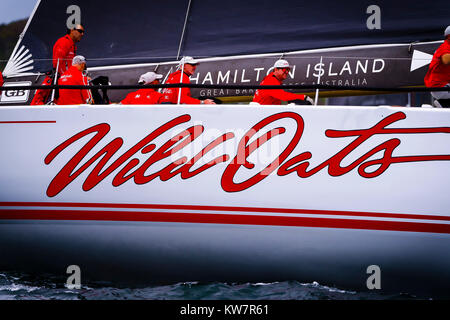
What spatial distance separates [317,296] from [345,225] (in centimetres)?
52

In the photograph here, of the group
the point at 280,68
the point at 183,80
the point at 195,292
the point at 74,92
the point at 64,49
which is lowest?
the point at 195,292

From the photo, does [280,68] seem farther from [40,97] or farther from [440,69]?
[40,97]

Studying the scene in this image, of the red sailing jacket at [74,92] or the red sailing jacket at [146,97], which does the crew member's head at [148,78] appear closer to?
the red sailing jacket at [146,97]

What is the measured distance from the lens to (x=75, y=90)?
16.7ft

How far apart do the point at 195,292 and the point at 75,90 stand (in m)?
1.94

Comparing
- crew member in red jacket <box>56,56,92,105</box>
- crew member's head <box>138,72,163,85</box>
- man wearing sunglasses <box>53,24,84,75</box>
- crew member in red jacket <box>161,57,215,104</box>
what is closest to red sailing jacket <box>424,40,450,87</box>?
crew member in red jacket <box>161,57,215,104</box>

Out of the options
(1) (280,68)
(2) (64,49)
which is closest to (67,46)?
(2) (64,49)

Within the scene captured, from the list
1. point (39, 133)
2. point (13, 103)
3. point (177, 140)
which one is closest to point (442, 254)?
point (177, 140)

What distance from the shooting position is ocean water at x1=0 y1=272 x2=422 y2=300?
428cm

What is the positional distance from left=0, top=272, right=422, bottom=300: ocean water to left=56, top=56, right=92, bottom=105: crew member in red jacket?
4.83 ft

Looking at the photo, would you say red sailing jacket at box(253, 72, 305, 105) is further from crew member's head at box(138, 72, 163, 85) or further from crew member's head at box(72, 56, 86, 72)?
crew member's head at box(72, 56, 86, 72)

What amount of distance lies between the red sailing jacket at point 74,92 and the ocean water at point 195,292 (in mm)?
1472

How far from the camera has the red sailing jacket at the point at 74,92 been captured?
5035 mm

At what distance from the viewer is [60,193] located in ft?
14.8
